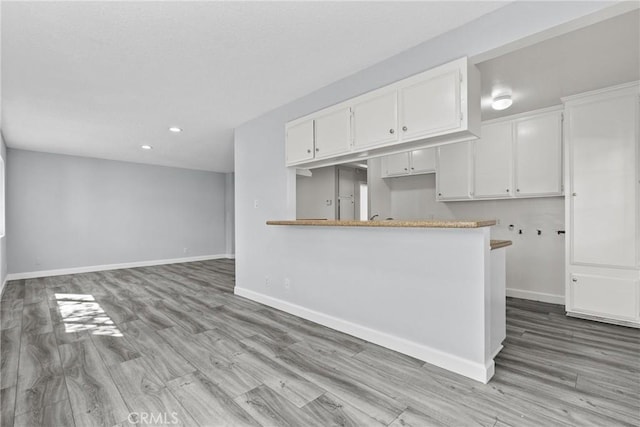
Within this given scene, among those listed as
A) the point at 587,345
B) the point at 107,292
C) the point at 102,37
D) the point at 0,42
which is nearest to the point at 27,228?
the point at 107,292

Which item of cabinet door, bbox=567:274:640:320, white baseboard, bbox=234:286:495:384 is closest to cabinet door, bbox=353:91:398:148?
white baseboard, bbox=234:286:495:384

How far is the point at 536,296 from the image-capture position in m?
3.93

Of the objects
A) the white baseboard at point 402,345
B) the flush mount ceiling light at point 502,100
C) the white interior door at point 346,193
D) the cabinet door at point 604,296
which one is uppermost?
the flush mount ceiling light at point 502,100

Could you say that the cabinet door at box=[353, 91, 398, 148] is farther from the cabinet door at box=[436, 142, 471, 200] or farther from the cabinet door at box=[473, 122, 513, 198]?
the cabinet door at box=[473, 122, 513, 198]

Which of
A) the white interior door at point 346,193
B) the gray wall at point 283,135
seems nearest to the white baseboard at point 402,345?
the gray wall at point 283,135

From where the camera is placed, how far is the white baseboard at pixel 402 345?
2.04m

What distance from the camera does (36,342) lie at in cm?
271

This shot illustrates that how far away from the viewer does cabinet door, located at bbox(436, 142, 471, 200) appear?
4.19 m

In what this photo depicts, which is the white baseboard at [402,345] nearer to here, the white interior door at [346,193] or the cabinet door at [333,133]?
the cabinet door at [333,133]

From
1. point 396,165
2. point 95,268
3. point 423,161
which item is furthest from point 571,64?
point 95,268

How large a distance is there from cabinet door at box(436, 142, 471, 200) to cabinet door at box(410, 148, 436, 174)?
0.09 meters

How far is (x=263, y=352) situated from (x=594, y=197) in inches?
143

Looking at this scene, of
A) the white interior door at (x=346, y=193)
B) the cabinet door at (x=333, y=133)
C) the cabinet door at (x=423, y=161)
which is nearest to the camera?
the cabinet door at (x=333, y=133)

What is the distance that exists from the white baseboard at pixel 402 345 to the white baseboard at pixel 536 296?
96.5 inches
